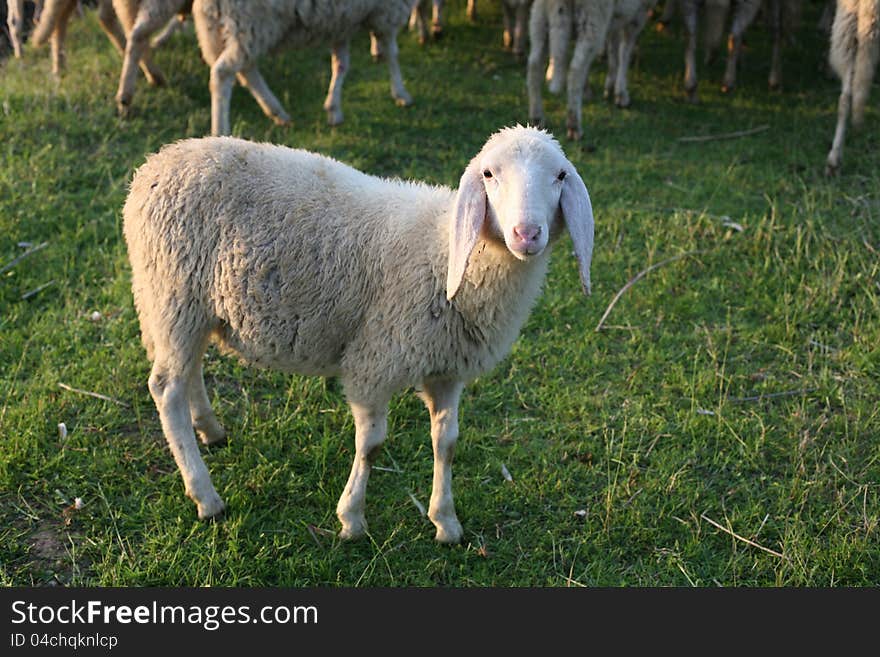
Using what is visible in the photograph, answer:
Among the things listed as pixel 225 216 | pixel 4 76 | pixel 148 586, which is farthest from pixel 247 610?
pixel 4 76

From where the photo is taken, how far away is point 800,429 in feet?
14.2

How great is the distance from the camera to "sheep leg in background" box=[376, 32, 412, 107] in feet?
24.3

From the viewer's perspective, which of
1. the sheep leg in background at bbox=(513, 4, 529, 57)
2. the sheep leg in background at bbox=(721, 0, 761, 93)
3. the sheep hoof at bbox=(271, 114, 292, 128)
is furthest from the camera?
the sheep leg in background at bbox=(513, 4, 529, 57)

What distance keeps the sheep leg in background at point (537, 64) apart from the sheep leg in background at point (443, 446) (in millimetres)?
4000

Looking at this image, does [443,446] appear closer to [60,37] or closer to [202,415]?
[202,415]

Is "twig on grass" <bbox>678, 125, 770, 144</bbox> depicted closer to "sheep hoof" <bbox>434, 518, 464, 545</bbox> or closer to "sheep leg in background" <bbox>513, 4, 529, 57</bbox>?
"sheep leg in background" <bbox>513, 4, 529, 57</bbox>

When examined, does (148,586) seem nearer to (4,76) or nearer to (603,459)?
(603,459)

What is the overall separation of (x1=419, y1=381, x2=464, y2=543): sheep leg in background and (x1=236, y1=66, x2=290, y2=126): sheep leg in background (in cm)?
385

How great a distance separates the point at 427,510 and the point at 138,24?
4458mm

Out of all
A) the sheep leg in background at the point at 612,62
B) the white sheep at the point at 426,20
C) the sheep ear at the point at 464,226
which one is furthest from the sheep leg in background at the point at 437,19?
the sheep ear at the point at 464,226

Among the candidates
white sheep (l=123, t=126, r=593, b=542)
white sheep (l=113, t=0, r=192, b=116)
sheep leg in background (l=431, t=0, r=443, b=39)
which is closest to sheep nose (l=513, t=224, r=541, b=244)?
white sheep (l=123, t=126, r=593, b=542)

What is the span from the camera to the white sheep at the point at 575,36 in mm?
6836

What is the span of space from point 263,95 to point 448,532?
4.19 meters

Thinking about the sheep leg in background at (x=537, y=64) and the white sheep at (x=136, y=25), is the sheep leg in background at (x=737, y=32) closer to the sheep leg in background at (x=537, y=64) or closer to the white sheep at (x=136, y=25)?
the sheep leg in background at (x=537, y=64)
